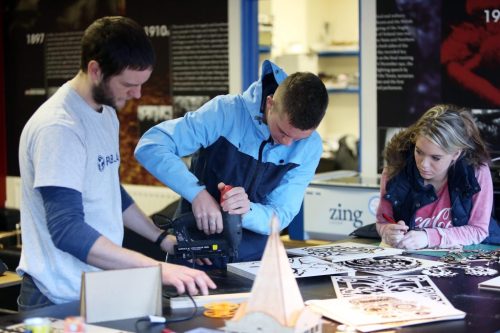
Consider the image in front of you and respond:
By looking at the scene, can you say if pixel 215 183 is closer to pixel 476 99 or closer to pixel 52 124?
pixel 52 124

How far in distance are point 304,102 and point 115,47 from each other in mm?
767

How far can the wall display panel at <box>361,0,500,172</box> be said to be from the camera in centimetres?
549

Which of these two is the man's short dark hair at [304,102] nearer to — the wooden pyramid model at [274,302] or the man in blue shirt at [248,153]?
the man in blue shirt at [248,153]

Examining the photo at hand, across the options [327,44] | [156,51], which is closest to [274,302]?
[156,51]

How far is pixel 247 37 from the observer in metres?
6.80

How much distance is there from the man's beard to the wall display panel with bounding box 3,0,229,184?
4.55 metres

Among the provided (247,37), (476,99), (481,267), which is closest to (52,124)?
(481,267)

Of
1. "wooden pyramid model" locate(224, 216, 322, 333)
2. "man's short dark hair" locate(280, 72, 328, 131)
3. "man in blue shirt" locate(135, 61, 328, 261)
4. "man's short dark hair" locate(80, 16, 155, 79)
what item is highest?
"man's short dark hair" locate(80, 16, 155, 79)

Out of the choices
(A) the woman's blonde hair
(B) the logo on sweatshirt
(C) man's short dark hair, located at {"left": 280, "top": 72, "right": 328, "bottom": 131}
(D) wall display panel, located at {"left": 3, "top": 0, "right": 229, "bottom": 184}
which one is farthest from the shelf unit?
(B) the logo on sweatshirt

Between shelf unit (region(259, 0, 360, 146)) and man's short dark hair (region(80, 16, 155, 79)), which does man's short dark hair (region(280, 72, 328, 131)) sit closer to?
man's short dark hair (region(80, 16, 155, 79))

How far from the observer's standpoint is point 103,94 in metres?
2.37

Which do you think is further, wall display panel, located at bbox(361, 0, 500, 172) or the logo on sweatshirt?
wall display panel, located at bbox(361, 0, 500, 172)

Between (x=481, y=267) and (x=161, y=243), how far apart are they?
1120 mm

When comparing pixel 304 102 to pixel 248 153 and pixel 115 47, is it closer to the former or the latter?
pixel 248 153
